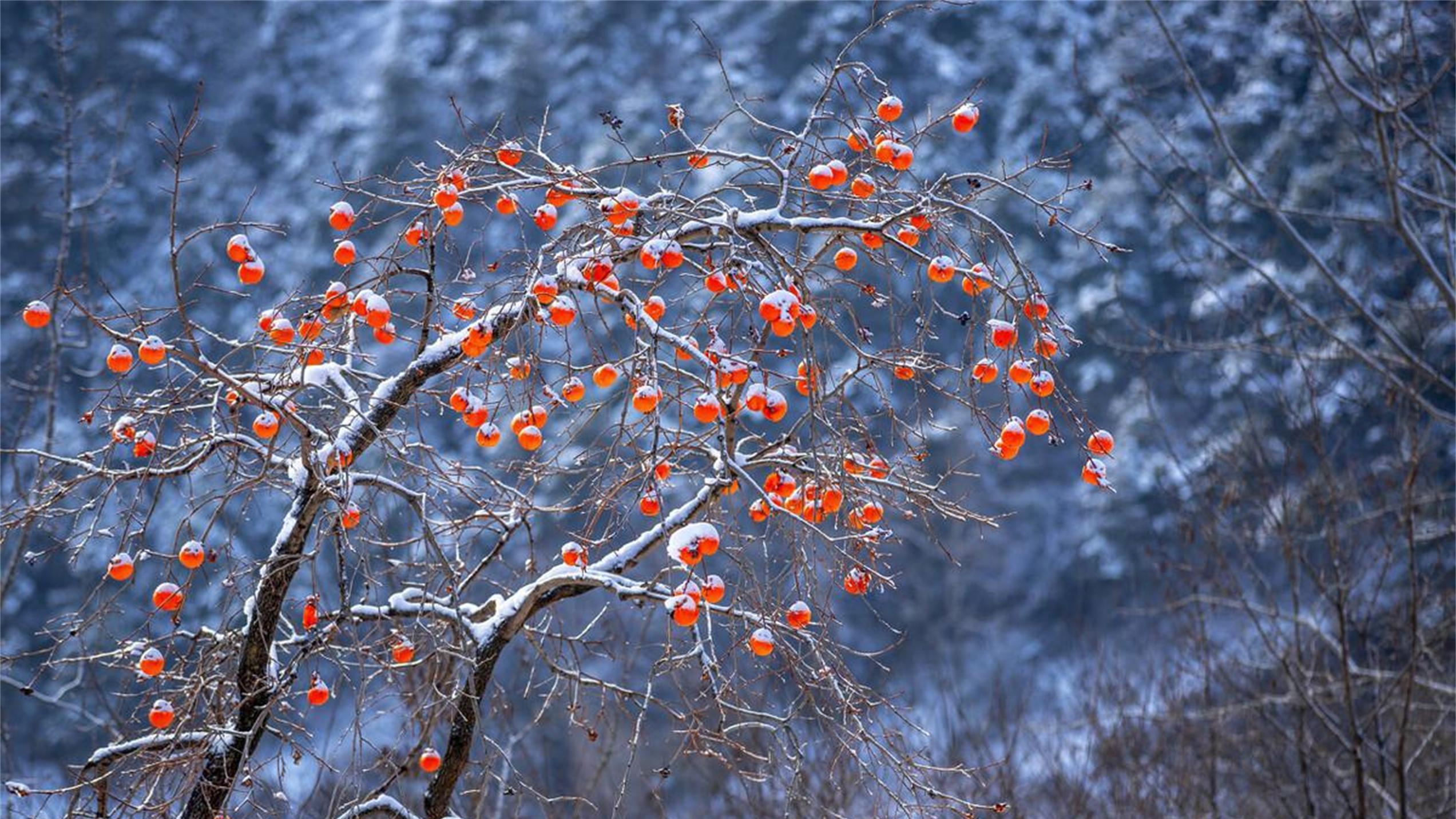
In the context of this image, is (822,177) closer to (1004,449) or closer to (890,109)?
(890,109)

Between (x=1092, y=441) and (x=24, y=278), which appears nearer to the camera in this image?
(x=1092, y=441)

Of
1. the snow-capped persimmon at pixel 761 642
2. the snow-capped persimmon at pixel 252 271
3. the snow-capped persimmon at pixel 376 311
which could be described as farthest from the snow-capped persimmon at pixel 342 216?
the snow-capped persimmon at pixel 761 642

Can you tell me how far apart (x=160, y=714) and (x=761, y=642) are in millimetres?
1305

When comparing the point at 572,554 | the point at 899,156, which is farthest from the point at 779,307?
the point at 572,554

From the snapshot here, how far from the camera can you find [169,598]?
2482 millimetres

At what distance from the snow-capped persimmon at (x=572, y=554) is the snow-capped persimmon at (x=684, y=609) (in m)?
0.33

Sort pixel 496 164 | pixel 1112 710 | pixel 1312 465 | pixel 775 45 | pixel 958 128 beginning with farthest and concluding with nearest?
pixel 775 45
pixel 1312 465
pixel 1112 710
pixel 958 128
pixel 496 164

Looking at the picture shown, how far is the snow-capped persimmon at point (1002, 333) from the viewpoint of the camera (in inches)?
97.3

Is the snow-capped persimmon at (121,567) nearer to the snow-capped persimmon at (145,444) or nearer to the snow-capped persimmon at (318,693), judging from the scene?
the snow-capped persimmon at (145,444)

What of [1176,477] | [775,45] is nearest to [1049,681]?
[1176,477]

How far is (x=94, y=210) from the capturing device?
5.89 metres

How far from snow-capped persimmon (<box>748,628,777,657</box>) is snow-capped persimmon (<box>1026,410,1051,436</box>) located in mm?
644

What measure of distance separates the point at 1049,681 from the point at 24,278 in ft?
48.1

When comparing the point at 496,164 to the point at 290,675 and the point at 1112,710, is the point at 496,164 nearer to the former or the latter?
the point at 290,675
